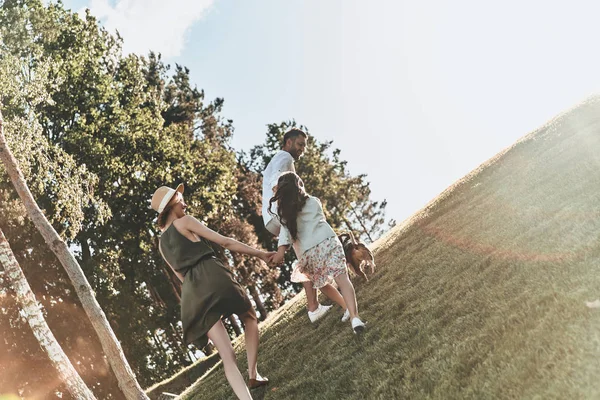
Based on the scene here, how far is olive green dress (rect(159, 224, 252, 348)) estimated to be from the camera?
605cm

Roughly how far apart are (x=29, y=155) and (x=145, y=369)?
85.8 ft

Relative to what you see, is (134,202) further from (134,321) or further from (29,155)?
(29,155)

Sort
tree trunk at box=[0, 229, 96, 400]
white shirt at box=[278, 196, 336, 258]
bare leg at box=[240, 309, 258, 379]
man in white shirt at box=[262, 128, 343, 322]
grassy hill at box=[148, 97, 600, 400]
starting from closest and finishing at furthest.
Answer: grassy hill at box=[148, 97, 600, 400] < bare leg at box=[240, 309, 258, 379] < white shirt at box=[278, 196, 336, 258] < man in white shirt at box=[262, 128, 343, 322] < tree trunk at box=[0, 229, 96, 400]

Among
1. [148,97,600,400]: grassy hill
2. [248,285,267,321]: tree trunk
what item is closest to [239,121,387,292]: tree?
[248,285,267,321]: tree trunk

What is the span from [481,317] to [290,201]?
3.12 metres

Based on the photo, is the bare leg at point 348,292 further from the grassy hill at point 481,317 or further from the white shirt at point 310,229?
the white shirt at point 310,229

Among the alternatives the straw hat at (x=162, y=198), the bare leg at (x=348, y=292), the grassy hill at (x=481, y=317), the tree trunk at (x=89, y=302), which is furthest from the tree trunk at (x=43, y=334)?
the bare leg at (x=348, y=292)

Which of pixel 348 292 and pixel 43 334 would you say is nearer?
pixel 348 292

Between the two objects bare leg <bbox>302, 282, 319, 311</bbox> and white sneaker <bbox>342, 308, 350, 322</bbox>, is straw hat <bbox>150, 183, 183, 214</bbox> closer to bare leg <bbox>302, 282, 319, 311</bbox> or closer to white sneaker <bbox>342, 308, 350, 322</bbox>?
white sneaker <bbox>342, 308, 350, 322</bbox>

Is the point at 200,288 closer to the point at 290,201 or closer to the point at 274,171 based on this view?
the point at 290,201

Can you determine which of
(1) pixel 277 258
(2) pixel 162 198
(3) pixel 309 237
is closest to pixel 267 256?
(1) pixel 277 258

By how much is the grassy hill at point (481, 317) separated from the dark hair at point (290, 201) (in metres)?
1.99

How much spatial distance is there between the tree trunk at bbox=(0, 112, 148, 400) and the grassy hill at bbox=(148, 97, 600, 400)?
153 cm

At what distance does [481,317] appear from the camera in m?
6.07
